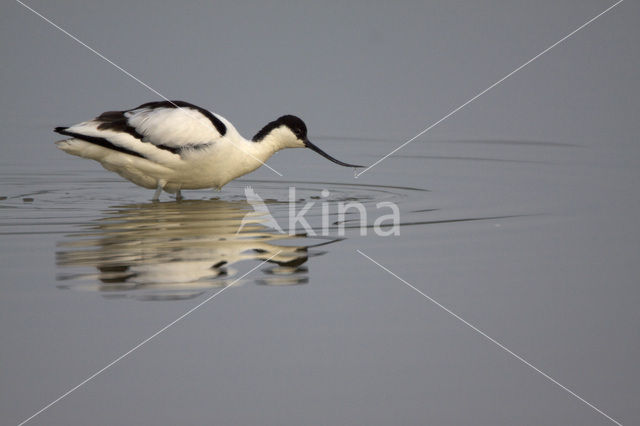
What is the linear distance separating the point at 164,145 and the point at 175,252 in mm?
2647

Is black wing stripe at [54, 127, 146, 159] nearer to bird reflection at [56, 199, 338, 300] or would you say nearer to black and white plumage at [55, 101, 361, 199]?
black and white plumage at [55, 101, 361, 199]

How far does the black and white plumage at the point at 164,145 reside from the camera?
10781 millimetres

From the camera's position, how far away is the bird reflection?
7.58 metres

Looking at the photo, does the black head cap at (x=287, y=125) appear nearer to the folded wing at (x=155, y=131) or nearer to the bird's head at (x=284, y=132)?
the bird's head at (x=284, y=132)

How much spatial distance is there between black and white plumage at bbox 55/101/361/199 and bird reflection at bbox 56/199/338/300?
541mm

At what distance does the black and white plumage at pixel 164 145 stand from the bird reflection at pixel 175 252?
1.77 feet

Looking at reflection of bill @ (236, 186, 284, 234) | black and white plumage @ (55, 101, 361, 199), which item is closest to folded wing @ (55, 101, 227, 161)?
black and white plumage @ (55, 101, 361, 199)

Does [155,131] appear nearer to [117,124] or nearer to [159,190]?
[117,124]

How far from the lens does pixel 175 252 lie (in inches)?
335

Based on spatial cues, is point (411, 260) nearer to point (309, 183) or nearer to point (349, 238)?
point (349, 238)

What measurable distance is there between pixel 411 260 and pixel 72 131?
403cm

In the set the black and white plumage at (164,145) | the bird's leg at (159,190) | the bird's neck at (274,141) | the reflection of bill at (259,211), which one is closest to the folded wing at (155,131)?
the black and white plumage at (164,145)

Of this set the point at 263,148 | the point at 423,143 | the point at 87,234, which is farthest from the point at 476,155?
the point at 87,234

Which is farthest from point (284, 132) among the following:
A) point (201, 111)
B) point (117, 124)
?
point (117, 124)
